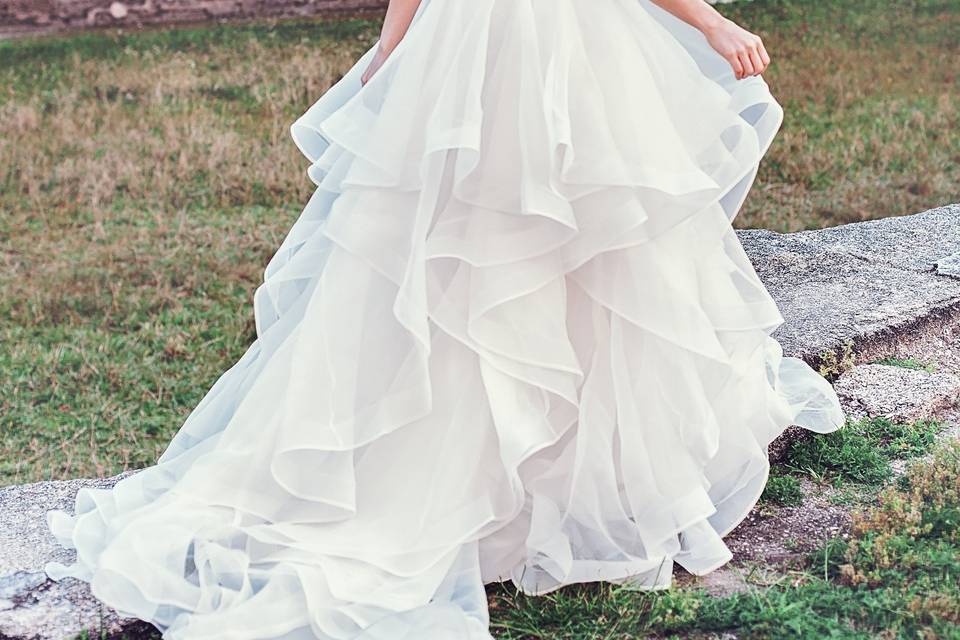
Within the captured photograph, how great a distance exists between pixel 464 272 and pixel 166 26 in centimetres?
770

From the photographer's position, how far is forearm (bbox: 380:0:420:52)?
2.66 meters

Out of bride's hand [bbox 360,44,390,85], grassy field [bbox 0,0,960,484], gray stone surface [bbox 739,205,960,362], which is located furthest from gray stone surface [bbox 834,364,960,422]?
grassy field [bbox 0,0,960,484]

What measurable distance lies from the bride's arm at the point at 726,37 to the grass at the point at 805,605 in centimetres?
103

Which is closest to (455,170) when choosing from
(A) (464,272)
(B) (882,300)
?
(A) (464,272)

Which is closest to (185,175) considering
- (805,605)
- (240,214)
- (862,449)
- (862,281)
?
(240,214)

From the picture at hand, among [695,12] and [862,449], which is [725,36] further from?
[862,449]

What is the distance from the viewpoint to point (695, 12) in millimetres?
2531

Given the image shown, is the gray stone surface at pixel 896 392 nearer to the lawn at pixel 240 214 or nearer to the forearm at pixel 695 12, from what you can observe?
the lawn at pixel 240 214

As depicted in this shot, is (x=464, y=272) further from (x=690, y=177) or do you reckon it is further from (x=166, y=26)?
(x=166, y=26)

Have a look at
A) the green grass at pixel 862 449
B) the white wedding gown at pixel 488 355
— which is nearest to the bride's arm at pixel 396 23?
the white wedding gown at pixel 488 355

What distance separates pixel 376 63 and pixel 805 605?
1.47 metres

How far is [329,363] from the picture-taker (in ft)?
8.09

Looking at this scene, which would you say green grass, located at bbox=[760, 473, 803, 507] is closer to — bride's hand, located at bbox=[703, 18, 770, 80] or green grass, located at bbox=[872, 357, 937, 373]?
green grass, located at bbox=[872, 357, 937, 373]

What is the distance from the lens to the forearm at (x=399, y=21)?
8.72 ft
